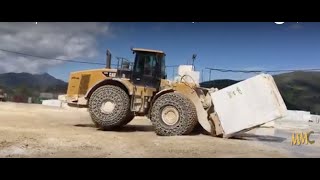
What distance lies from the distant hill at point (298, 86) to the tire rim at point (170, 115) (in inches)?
26.2

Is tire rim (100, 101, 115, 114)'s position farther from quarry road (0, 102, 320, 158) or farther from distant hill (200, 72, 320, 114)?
distant hill (200, 72, 320, 114)

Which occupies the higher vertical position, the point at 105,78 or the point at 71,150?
the point at 105,78

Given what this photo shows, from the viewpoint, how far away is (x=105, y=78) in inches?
335

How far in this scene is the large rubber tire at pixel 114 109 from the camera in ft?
27.7

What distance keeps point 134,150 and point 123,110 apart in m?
1.65

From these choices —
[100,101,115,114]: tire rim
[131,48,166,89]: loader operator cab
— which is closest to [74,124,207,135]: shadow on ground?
[100,101,115,114]: tire rim

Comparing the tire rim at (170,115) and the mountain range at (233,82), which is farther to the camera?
the tire rim at (170,115)

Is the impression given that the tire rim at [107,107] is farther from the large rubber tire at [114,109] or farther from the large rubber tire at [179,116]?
the large rubber tire at [179,116]

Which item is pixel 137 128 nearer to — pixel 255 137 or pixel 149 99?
pixel 149 99

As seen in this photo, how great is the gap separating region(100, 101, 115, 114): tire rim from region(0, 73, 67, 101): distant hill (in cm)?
117

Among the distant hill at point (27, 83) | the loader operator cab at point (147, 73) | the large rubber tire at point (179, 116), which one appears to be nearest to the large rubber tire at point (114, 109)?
the loader operator cab at point (147, 73)

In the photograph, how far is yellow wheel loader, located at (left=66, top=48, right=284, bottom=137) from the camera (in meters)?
8.07
